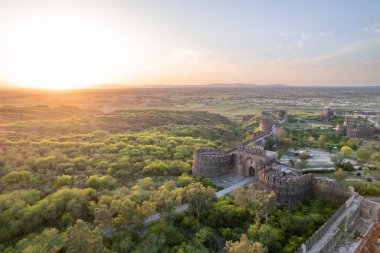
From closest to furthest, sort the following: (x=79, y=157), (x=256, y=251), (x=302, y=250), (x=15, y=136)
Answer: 1. (x=256, y=251)
2. (x=302, y=250)
3. (x=79, y=157)
4. (x=15, y=136)

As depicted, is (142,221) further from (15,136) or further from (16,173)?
(15,136)

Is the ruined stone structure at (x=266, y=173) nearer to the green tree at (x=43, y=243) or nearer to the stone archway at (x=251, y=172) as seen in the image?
the stone archway at (x=251, y=172)

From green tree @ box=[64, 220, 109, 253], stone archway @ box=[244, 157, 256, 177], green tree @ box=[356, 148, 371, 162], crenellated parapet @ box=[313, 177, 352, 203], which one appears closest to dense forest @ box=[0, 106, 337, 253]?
green tree @ box=[64, 220, 109, 253]

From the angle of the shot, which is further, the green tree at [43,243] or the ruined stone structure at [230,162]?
the ruined stone structure at [230,162]

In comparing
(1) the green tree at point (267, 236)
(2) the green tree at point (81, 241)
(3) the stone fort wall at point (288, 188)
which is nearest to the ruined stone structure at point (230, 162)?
(3) the stone fort wall at point (288, 188)

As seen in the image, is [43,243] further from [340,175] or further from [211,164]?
[340,175]

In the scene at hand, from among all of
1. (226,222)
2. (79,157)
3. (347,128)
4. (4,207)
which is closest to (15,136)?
(79,157)

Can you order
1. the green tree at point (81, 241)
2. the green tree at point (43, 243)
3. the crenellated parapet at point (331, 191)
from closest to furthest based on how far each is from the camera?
the green tree at point (81, 241) < the green tree at point (43, 243) < the crenellated parapet at point (331, 191)

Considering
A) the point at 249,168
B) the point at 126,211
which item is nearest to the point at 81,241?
the point at 126,211
